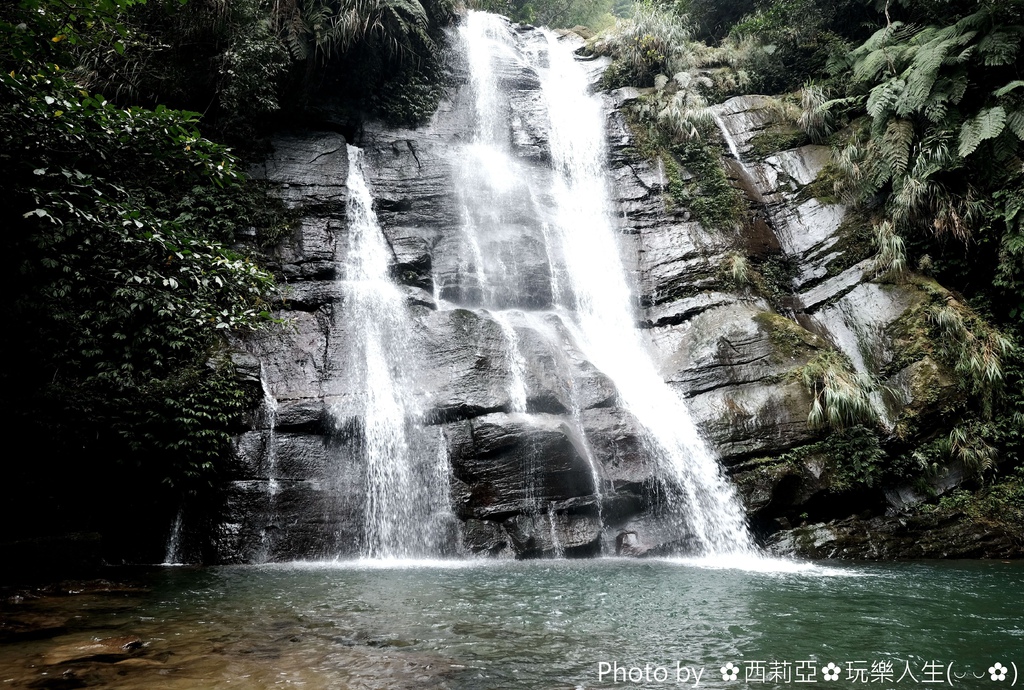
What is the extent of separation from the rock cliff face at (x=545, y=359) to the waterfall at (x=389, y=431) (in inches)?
6.2

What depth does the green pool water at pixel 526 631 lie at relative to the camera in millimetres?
3404

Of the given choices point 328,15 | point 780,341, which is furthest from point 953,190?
point 328,15

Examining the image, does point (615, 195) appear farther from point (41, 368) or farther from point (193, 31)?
point (41, 368)

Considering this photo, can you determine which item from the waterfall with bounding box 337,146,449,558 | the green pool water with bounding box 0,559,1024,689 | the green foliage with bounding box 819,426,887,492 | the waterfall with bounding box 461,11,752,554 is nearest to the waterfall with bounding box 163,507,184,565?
the green pool water with bounding box 0,559,1024,689

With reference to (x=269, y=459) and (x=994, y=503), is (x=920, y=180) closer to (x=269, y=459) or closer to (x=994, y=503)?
(x=994, y=503)

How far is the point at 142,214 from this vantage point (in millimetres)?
5727

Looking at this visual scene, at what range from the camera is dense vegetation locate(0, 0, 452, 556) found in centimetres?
542

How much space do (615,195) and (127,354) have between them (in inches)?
406

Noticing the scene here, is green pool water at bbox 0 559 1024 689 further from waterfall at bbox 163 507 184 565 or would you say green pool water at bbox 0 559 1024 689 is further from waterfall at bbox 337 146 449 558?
waterfall at bbox 337 146 449 558

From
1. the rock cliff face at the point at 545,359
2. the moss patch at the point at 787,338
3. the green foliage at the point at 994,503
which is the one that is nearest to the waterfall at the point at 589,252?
the rock cliff face at the point at 545,359

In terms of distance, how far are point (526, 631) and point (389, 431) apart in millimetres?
4938

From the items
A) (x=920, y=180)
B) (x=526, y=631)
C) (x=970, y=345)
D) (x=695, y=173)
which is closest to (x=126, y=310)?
(x=526, y=631)

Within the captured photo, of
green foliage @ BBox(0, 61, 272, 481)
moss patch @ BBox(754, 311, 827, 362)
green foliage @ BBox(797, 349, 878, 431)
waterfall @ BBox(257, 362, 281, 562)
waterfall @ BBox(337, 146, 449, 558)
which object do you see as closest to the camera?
green foliage @ BBox(0, 61, 272, 481)

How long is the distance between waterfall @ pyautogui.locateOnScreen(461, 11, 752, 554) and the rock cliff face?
260 millimetres
